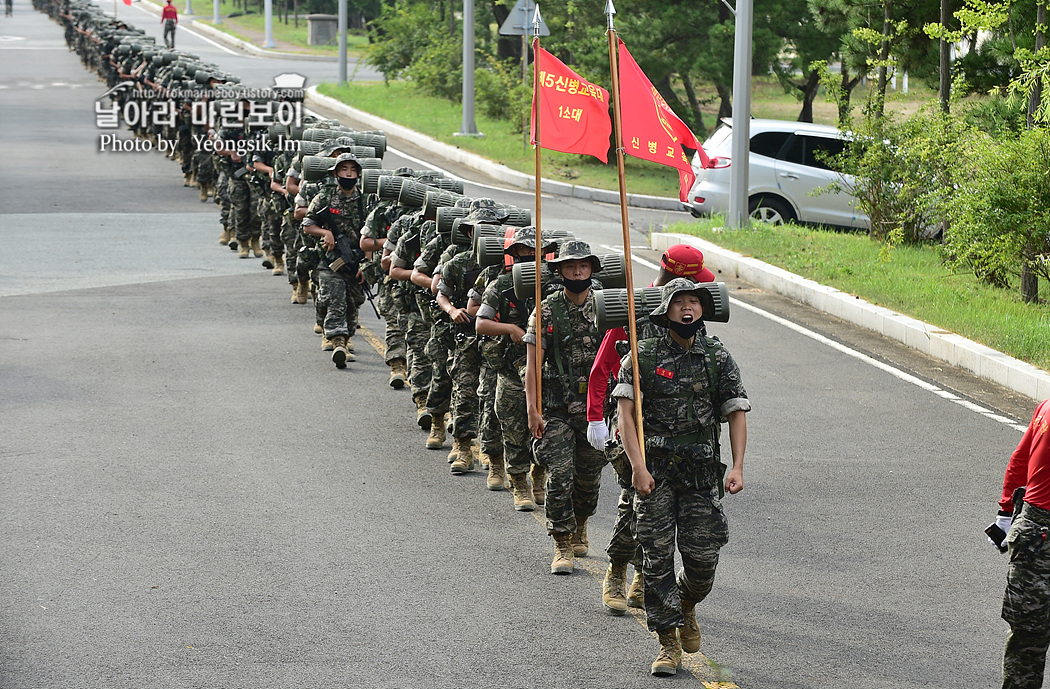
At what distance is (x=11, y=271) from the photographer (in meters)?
17.7

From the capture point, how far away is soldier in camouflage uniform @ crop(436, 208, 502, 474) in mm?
9547

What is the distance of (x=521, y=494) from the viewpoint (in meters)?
8.86

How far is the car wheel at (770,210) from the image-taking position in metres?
21.3

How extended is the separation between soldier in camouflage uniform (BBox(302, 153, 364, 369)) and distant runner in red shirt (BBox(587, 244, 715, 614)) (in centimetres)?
615

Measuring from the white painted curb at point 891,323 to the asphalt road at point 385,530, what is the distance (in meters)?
0.22

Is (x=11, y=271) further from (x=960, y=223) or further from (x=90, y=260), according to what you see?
(x=960, y=223)

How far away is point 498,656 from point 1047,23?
1212 centimetres

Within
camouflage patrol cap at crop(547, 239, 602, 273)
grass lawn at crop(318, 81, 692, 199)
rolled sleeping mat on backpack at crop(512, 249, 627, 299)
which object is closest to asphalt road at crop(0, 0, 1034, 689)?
rolled sleeping mat on backpack at crop(512, 249, 627, 299)

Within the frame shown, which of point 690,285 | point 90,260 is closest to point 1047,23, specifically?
point 690,285

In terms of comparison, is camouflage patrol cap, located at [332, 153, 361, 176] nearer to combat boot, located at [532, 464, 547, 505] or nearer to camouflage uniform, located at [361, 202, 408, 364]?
camouflage uniform, located at [361, 202, 408, 364]

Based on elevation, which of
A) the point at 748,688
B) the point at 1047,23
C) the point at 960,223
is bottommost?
the point at 748,688

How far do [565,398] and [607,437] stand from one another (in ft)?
3.25

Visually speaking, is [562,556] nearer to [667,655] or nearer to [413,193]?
[667,655]

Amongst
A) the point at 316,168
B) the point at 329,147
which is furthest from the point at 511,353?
the point at 329,147
